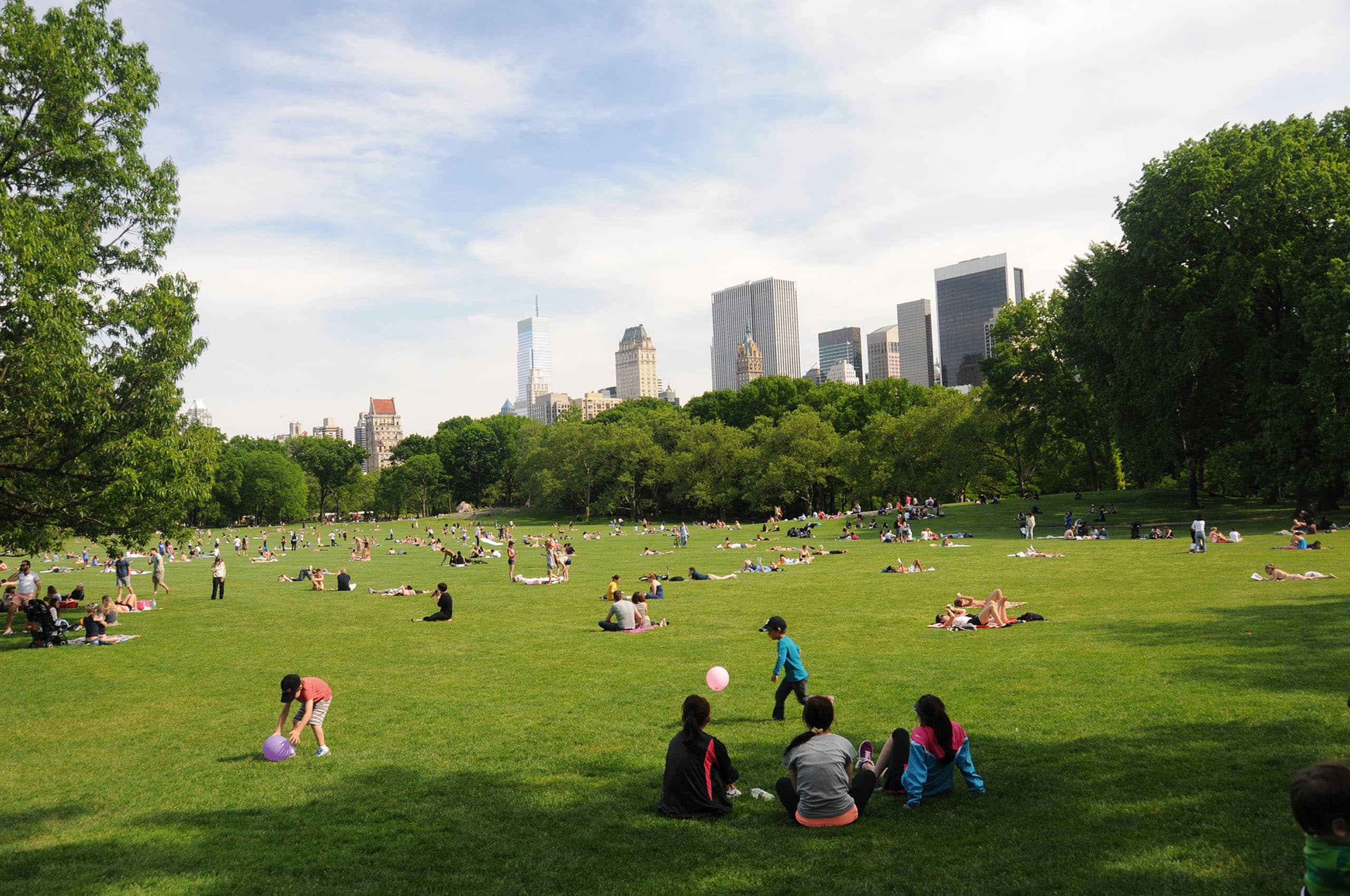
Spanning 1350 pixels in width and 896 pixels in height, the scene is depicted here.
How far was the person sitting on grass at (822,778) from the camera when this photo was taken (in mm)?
7773

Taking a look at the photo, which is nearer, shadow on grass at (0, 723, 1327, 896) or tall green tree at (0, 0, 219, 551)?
shadow on grass at (0, 723, 1327, 896)

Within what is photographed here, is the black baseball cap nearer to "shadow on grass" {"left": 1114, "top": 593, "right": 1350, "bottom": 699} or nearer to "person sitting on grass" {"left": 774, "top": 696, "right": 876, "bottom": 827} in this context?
"person sitting on grass" {"left": 774, "top": 696, "right": 876, "bottom": 827}

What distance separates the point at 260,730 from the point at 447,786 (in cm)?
449

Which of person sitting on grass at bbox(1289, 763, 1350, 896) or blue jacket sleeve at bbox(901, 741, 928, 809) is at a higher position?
person sitting on grass at bbox(1289, 763, 1350, 896)

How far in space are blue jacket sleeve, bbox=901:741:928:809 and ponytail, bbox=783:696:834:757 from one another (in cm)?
82

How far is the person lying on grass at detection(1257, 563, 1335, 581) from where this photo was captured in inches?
873

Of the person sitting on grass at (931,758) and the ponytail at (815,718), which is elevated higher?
the ponytail at (815,718)

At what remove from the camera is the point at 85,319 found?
20141mm

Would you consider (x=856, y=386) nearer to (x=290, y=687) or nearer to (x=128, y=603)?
(x=128, y=603)

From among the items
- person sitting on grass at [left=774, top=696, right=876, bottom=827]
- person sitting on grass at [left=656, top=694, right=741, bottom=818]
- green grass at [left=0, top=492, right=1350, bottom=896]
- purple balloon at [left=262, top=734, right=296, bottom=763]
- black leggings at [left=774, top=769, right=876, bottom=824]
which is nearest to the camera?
green grass at [left=0, top=492, right=1350, bottom=896]

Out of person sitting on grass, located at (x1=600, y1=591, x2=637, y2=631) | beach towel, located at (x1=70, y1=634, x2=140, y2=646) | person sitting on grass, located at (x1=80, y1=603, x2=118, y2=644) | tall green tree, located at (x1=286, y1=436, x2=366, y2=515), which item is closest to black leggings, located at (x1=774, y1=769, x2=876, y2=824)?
person sitting on grass, located at (x1=600, y1=591, x2=637, y2=631)

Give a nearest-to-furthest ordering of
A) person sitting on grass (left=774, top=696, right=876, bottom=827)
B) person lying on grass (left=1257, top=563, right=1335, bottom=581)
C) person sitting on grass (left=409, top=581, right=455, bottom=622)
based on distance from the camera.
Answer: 1. person sitting on grass (left=774, top=696, right=876, bottom=827)
2. person lying on grass (left=1257, top=563, right=1335, bottom=581)
3. person sitting on grass (left=409, top=581, right=455, bottom=622)

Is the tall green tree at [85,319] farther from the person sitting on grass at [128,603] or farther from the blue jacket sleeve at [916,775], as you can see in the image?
the blue jacket sleeve at [916,775]

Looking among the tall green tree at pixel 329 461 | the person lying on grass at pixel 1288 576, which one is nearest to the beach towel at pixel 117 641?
the person lying on grass at pixel 1288 576
